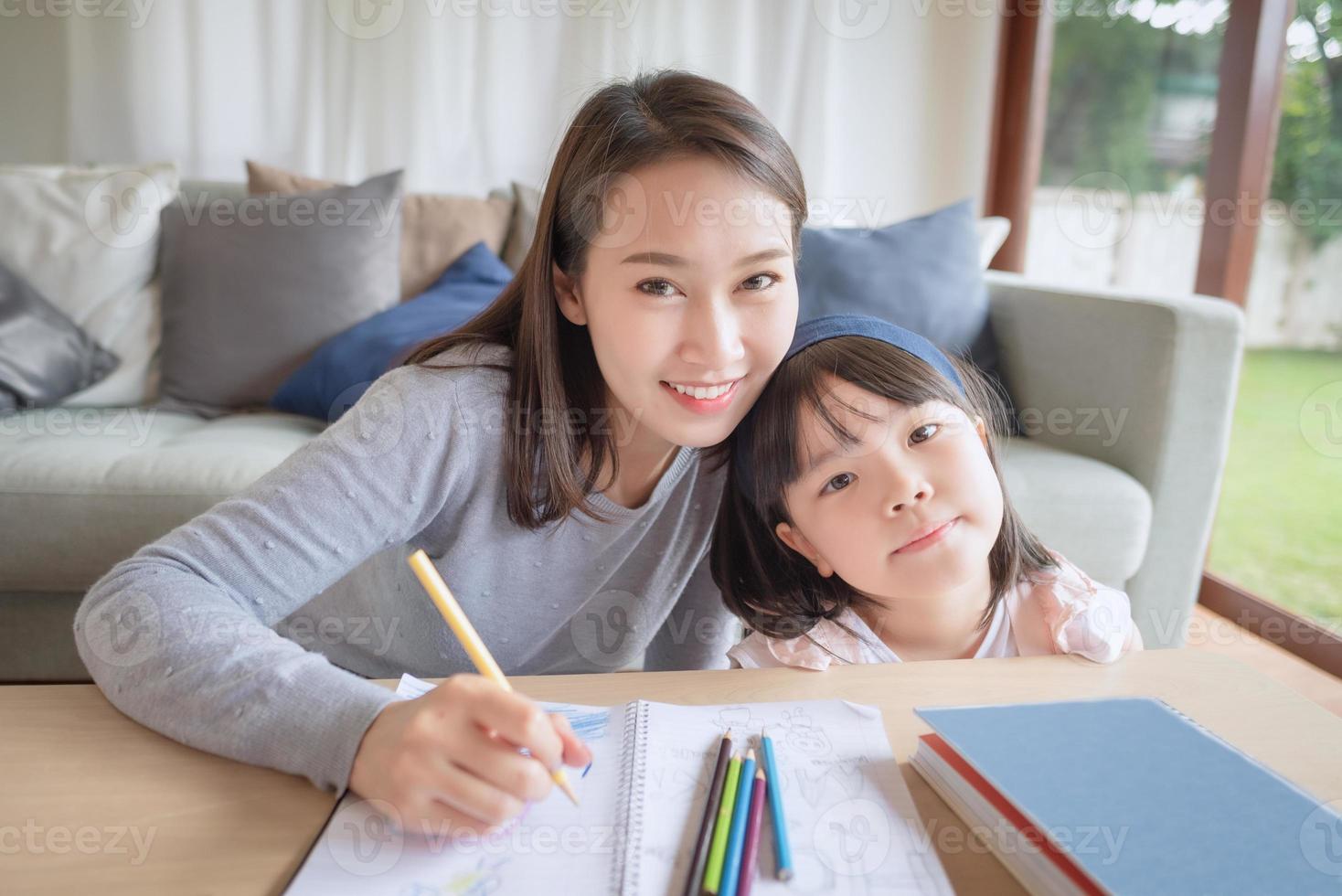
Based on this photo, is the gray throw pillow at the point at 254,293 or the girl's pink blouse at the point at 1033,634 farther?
the gray throw pillow at the point at 254,293

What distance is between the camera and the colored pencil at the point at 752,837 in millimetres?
448

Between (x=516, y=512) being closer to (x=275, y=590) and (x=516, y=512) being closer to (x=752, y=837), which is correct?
(x=275, y=590)

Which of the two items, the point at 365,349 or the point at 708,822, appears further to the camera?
the point at 365,349

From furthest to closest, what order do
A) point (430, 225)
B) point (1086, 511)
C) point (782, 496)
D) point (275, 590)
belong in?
point (430, 225)
point (1086, 511)
point (782, 496)
point (275, 590)

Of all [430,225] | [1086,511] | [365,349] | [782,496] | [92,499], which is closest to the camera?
[782,496]

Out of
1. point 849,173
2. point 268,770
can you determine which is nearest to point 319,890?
point 268,770

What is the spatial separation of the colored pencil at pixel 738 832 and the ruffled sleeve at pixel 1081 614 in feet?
1.20

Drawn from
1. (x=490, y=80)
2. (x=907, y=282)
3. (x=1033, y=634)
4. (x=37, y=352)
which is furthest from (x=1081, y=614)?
(x=490, y=80)

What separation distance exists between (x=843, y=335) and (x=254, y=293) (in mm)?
1401

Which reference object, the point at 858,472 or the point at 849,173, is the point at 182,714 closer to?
the point at 858,472

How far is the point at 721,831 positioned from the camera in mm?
479

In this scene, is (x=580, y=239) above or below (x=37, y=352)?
above

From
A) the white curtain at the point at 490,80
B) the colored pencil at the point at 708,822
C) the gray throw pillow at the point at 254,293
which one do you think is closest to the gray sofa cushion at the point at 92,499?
the gray throw pillow at the point at 254,293

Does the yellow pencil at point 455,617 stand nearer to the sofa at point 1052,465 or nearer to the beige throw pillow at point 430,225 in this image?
the sofa at point 1052,465
